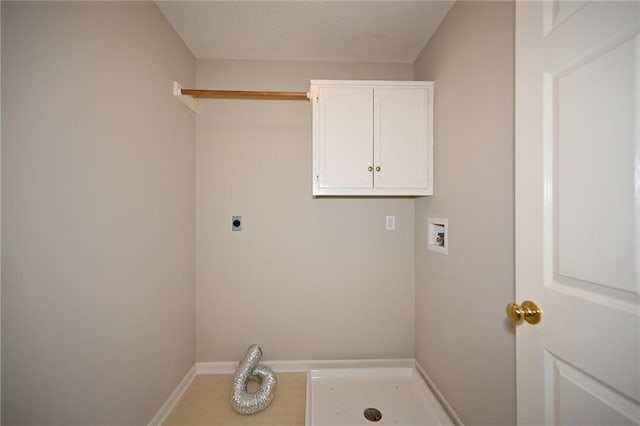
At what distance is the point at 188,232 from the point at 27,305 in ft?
3.30

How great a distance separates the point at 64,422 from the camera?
90 cm

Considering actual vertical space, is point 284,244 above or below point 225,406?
above

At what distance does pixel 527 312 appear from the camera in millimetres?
750

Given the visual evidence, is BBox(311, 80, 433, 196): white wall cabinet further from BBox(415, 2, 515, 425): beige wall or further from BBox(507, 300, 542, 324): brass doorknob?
BBox(507, 300, 542, 324): brass doorknob

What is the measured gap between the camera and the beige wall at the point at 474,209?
1.04 metres

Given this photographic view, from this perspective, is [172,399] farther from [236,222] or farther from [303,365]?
[236,222]

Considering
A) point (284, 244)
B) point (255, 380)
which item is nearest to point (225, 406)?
point (255, 380)

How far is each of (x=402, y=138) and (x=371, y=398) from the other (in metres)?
1.78

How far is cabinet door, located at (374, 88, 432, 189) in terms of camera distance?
5.17ft

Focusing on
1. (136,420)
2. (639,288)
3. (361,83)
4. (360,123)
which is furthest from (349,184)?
(136,420)

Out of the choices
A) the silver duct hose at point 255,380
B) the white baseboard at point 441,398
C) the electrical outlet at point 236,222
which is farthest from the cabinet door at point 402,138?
the silver duct hose at point 255,380

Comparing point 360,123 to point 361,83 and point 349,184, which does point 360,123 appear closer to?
point 361,83

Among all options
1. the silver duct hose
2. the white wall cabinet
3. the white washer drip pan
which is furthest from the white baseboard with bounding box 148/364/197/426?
the white wall cabinet

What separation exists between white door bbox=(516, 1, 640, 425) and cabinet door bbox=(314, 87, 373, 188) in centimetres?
86
